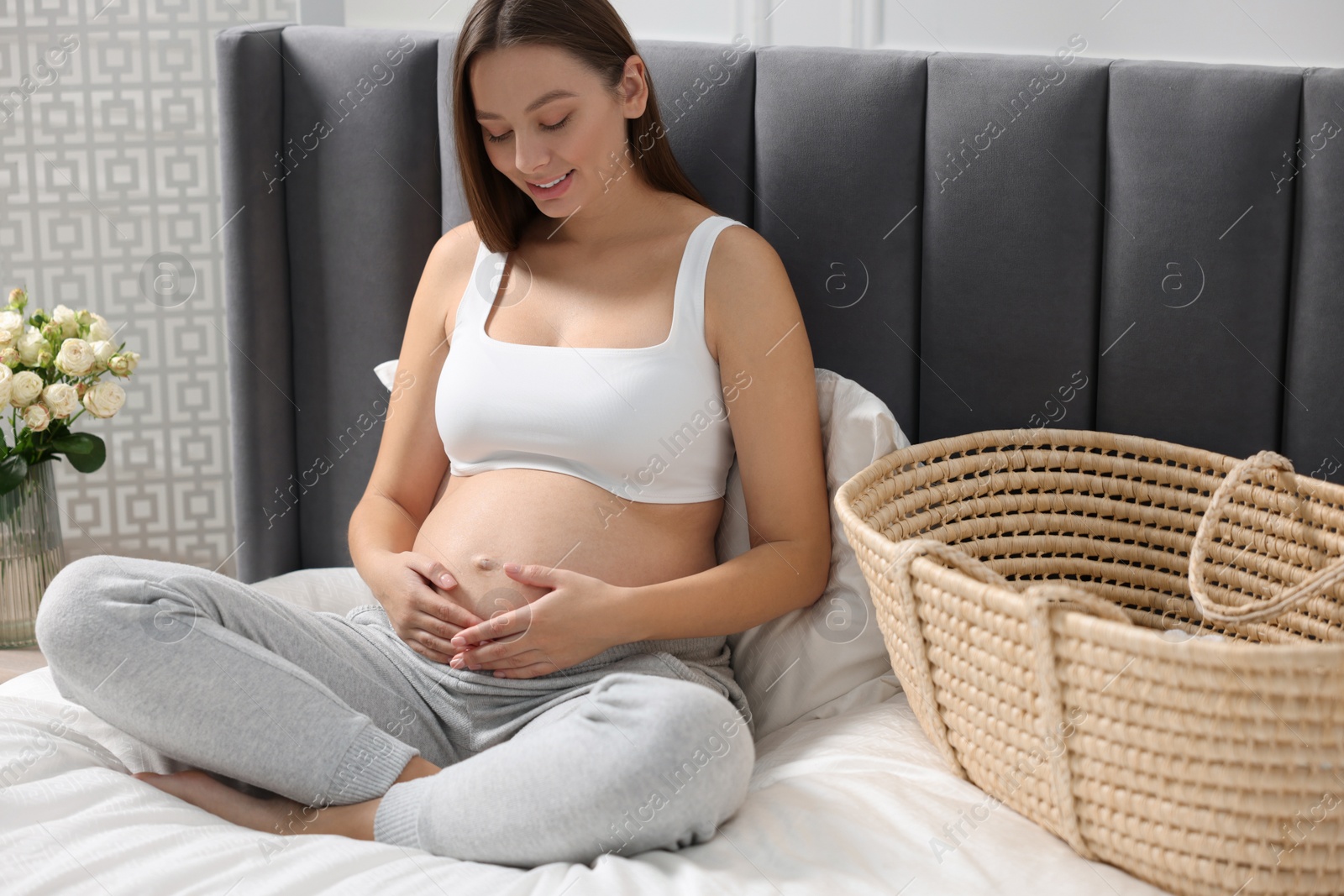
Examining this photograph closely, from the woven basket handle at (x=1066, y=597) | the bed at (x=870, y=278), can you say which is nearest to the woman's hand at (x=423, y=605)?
the bed at (x=870, y=278)

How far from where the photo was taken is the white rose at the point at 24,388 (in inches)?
56.1

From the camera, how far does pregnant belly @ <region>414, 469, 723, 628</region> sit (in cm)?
111

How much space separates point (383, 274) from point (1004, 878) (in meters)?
1.07

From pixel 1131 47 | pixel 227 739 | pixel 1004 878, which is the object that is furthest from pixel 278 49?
pixel 1004 878

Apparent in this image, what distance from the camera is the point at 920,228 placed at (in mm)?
1305

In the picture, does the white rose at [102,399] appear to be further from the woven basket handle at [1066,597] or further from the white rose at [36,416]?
the woven basket handle at [1066,597]

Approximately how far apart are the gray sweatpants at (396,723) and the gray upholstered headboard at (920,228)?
19.9 inches

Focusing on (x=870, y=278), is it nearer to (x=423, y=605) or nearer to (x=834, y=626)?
(x=834, y=626)

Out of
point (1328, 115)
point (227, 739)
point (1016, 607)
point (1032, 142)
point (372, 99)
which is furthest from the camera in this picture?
point (372, 99)

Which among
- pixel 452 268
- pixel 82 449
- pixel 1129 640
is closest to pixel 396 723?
pixel 452 268

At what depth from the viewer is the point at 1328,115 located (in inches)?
44.1

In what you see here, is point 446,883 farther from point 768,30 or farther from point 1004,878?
point 768,30

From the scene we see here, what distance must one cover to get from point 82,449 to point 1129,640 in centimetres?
138

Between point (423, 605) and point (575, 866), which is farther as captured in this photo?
point (423, 605)
